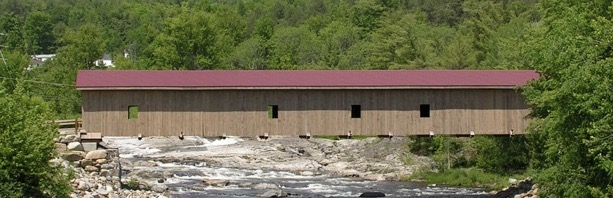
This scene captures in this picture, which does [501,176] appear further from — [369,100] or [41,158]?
[41,158]

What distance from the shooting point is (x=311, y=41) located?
9244 cm

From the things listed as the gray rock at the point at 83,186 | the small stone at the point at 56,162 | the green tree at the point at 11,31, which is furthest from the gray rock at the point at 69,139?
the green tree at the point at 11,31

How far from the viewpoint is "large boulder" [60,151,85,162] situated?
113ft

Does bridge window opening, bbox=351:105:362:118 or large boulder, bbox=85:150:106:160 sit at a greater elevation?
bridge window opening, bbox=351:105:362:118

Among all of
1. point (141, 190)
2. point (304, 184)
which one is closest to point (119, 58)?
point (304, 184)

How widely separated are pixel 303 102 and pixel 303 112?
0.30 m

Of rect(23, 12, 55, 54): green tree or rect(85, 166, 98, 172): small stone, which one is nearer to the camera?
rect(85, 166, 98, 172): small stone

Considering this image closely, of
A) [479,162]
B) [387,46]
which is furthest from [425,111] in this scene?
[387,46]

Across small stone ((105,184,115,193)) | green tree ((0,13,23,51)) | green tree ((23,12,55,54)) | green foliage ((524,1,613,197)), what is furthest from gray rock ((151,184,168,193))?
green tree ((23,12,55,54))

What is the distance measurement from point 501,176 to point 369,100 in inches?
417

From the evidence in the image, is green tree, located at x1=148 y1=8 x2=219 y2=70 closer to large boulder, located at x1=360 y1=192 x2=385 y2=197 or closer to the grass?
the grass

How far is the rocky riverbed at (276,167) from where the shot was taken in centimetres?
4172

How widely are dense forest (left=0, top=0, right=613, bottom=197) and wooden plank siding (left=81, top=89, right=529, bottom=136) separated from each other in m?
1.82

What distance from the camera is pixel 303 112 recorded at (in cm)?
3572
